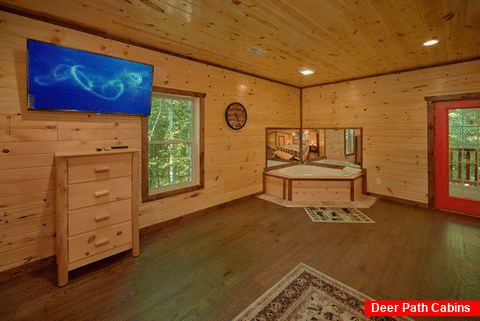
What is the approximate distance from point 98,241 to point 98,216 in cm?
26

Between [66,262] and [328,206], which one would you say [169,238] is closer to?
[66,262]

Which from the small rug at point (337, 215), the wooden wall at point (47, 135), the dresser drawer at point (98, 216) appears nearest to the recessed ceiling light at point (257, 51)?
the wooden wall at point (47, 135)

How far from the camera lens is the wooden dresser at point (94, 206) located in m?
2.06

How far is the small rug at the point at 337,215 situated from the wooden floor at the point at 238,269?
179 mm

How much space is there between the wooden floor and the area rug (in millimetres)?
101

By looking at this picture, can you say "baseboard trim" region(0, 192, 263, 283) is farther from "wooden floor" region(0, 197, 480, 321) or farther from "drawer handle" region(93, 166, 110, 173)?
"drawer handle" region(93, 166, 110, 173)

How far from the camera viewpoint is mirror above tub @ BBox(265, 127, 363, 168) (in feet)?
18.0

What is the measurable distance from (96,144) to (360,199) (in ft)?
15.4

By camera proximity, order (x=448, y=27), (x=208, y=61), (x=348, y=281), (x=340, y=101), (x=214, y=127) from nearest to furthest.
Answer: (x=348, y=281) → (x=448, y=27) → (x=208, y=61) → (x=214, y=127) → (x=340, y=101)

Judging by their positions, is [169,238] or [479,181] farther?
[479,181]

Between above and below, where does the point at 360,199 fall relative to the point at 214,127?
below

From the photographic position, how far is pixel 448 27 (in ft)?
8.38

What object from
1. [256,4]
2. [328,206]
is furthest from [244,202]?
[256,4]

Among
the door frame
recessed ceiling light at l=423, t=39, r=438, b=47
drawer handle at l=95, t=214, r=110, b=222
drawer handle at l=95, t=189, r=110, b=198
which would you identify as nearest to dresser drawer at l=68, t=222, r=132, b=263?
drawer handle at l=95, t=214, r=110, b=222
